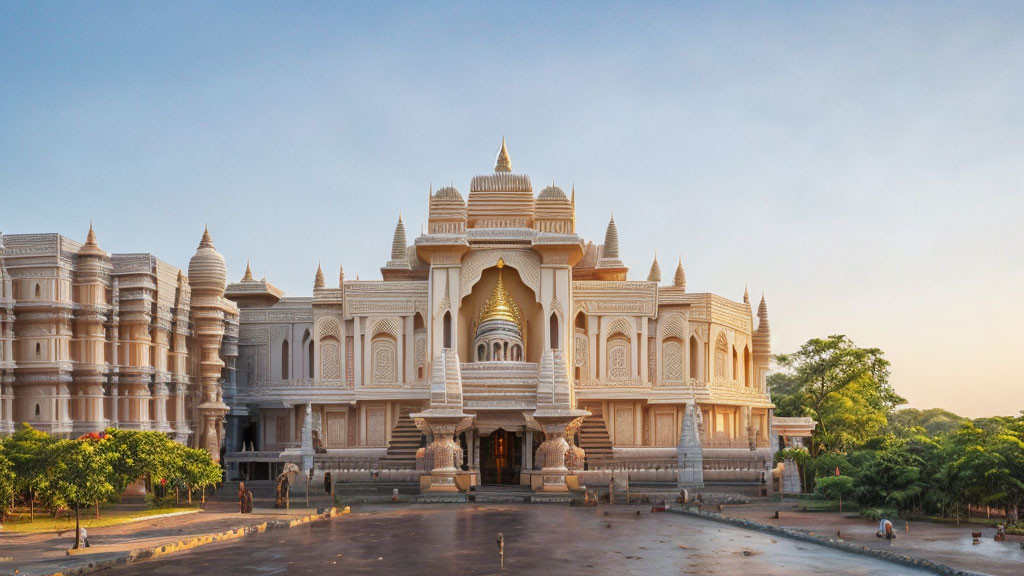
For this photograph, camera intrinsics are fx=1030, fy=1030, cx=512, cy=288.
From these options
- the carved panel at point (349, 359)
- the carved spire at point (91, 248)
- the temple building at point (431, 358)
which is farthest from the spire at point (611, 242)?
the carved spire at point (91, 248)

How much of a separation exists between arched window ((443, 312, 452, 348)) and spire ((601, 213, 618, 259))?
40.7ft

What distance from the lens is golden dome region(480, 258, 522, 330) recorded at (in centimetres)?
4238

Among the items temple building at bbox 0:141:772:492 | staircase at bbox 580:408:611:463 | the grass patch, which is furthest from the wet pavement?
staircase at bbox 580:408:611:463

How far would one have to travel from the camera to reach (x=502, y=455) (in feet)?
128

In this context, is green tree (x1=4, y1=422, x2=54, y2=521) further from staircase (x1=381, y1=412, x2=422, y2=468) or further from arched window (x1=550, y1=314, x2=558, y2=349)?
arched window (x1=550, y1=314, x2=558, y2=349)

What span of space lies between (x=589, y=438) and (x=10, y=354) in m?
21.4

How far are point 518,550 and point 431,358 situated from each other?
71.1 ft

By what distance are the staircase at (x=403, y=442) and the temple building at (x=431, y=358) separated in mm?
89

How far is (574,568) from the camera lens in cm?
1869

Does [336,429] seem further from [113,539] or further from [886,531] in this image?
[886,531]

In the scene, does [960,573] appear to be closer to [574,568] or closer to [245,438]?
[574,568]

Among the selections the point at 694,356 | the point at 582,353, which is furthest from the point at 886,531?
the point at 694,356

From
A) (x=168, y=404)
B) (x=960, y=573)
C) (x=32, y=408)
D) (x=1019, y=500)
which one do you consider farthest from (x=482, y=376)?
(x=960, y=573)

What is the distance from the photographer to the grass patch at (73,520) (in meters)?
24.8
